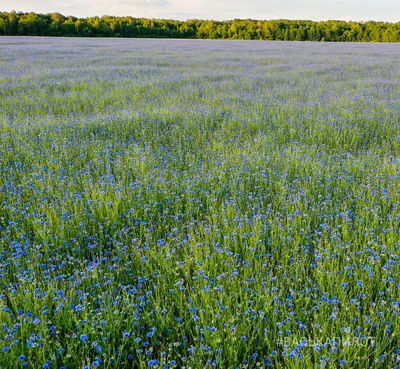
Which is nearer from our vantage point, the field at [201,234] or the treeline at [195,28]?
the field at [201,234]

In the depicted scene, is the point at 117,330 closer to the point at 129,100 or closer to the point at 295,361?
the point at 295,361

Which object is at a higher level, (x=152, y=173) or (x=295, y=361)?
(x=152, y=173)

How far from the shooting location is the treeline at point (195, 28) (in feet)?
173

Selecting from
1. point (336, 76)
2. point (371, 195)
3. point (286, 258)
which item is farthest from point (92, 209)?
point (336, 76)

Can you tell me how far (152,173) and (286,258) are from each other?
2240mm

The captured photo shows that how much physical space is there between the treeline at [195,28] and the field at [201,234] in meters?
51.5

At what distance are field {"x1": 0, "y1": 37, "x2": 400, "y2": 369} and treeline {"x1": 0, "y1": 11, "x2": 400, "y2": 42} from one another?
51466 millimetres

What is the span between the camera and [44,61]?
16922 mm

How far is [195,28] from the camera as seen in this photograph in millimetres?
61438

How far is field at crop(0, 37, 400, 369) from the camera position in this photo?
7.11 feet

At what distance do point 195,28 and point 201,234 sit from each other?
6393cm

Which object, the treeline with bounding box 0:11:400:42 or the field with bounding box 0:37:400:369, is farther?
the treeline with bounding box 0:11:400:42

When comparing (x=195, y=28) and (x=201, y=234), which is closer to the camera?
(x=201, y=234)

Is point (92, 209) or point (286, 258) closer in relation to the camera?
point (286, 258)
